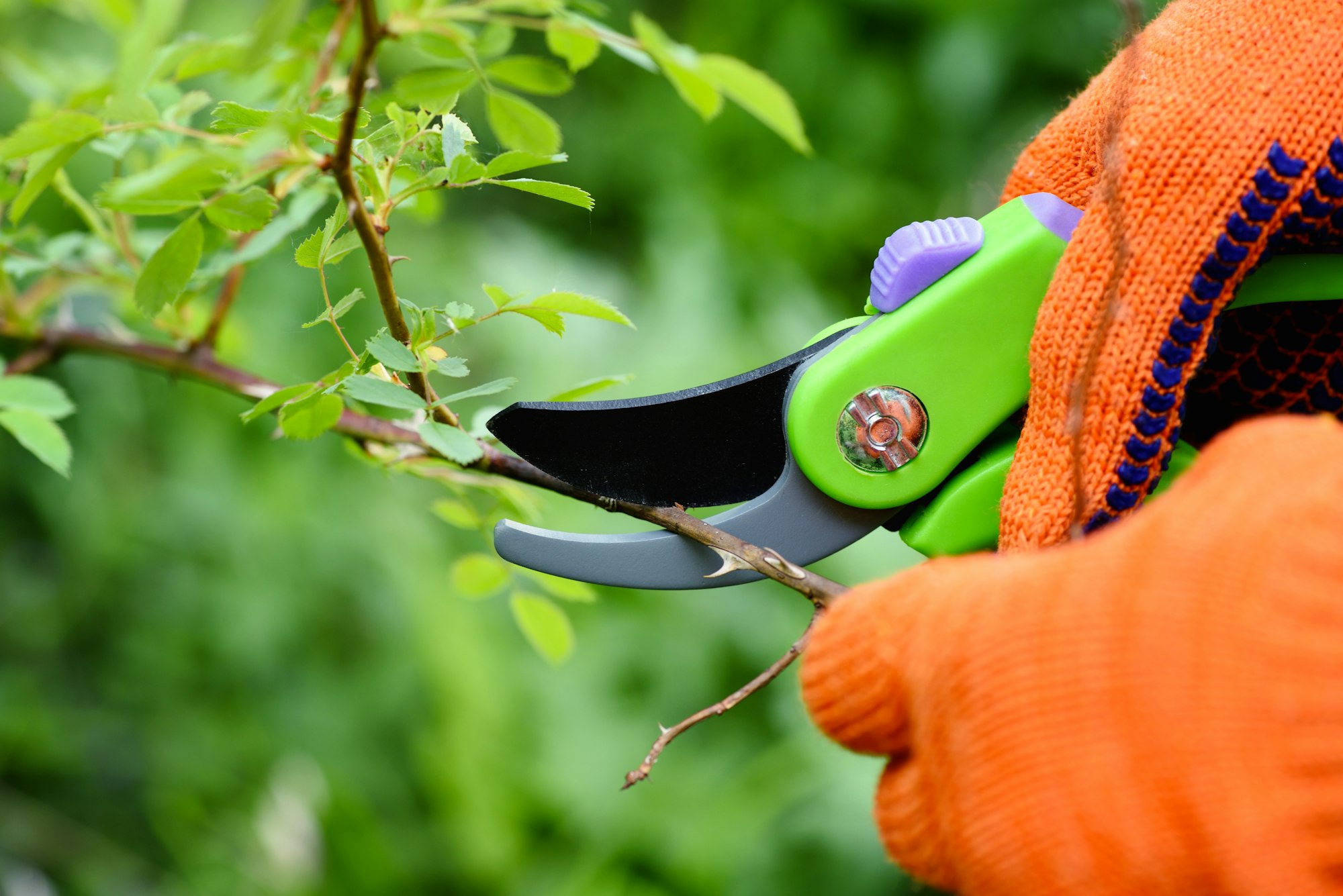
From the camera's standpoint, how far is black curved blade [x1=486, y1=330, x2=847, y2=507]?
46 cm

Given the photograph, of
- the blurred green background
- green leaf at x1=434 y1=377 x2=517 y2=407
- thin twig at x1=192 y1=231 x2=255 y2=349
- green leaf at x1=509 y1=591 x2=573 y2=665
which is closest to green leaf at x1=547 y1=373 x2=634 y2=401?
green leaf at x1=434 y1=377 x2=517 y2=407

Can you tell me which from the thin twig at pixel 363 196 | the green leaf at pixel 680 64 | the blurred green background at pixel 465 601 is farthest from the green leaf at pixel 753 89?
the blurred green background at pixel 465 601

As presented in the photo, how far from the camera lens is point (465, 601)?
57.6 inches

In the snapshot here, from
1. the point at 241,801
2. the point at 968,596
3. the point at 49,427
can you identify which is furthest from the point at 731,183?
the point at 968,596

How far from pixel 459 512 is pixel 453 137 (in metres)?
0.22

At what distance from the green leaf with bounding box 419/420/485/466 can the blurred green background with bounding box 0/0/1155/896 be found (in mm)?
870

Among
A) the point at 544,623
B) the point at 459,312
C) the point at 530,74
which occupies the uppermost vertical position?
the point at 530,74

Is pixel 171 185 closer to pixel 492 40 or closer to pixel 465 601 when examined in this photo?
pixel 492 40

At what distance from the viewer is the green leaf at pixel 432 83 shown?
0.37 metres

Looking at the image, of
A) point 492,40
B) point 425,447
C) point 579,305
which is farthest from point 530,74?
point 425,447

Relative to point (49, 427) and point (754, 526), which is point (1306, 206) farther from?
point (49, 427)

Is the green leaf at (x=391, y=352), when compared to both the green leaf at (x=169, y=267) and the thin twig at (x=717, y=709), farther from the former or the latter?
the thin twig at (x=717, y=709)

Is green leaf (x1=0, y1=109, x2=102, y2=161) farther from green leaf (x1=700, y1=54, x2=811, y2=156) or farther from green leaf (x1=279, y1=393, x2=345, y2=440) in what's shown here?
green leaf (x1=700, y1=54, x2=811, y2=156)

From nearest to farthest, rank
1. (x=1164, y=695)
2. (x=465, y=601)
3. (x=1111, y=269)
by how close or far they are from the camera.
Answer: (x=1164, y=695) → (x=1111, y=269) → (x=465, y=601)
